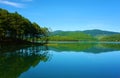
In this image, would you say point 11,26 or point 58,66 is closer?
point 58,66

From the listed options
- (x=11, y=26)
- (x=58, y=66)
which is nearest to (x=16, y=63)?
(x=58, y=66)

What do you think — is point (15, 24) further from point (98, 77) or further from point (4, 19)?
point (98, 77)

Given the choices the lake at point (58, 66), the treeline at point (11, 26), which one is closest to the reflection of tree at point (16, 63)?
the lake at point (58, 66)

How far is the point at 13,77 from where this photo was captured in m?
21.0

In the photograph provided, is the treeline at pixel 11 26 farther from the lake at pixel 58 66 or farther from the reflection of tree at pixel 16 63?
the lake at pixel 58 66

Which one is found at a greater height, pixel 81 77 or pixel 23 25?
pixel 23 25

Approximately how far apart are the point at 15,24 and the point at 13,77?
76623mm

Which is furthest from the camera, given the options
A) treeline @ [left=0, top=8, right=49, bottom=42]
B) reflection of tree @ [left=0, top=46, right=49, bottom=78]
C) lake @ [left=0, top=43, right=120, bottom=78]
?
treeline @ [left=0, top=8, right=49, bottom=42]

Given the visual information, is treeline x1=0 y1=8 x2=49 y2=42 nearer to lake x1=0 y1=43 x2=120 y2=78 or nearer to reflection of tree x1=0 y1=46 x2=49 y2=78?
reflection of tree x1=0 y1=46 x2=49 y2=78

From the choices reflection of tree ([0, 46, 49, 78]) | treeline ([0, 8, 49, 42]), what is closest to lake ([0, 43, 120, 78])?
reflection of tree ([0, 46, 49, 78])

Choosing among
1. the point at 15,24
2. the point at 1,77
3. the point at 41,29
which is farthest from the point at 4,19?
the point at 1,77

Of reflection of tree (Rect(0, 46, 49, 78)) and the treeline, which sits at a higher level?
the treeline

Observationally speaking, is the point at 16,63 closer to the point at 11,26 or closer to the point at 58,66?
the point at 58,66

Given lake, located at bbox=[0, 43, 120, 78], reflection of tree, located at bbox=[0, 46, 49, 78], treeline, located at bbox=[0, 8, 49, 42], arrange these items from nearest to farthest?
lake, located at bbox=[0, 43, 120, 78], reflection of tree, located at bbox=[0, 46, 49, 78], treeline, located at bbox=[0, 8, 49, 42]
